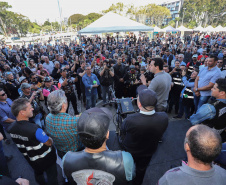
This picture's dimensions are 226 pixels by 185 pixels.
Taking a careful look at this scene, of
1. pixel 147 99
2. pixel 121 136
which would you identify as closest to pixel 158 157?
pixel 121 136

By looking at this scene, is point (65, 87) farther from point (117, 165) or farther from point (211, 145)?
point (211, 145)

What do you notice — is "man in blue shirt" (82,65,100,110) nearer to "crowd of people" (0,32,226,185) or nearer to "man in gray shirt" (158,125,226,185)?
"crowd of people" (0,32,226,185)

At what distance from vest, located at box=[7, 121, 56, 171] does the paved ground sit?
1.07 metres

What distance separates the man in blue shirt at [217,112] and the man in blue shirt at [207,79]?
1.42m

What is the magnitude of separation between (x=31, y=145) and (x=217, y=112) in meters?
2.81

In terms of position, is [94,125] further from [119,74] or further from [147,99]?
[119,74]

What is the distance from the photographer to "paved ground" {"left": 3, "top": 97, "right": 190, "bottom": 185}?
2.98 metres

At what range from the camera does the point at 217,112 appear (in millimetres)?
2145

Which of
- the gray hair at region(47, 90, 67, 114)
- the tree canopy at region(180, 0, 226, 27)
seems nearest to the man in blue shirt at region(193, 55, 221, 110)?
the gray hair at region(47, 90, 67, 114)

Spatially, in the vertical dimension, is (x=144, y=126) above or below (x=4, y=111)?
above

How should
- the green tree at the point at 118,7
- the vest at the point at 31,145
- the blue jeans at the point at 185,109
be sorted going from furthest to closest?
the green tree at the point at 118,7 → the blue jeans at the point at 185,109 → the vest at the point at 31,145

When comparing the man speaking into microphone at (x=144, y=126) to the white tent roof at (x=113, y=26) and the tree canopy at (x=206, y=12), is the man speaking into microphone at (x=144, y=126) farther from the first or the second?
the tree canopy at (x=206, y=12)

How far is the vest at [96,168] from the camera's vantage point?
3.78 ft

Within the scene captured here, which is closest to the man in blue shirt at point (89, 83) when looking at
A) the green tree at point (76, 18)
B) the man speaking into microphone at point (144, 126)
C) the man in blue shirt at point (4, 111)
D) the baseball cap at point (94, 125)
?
the man in blue shirt at point (4, 111)
